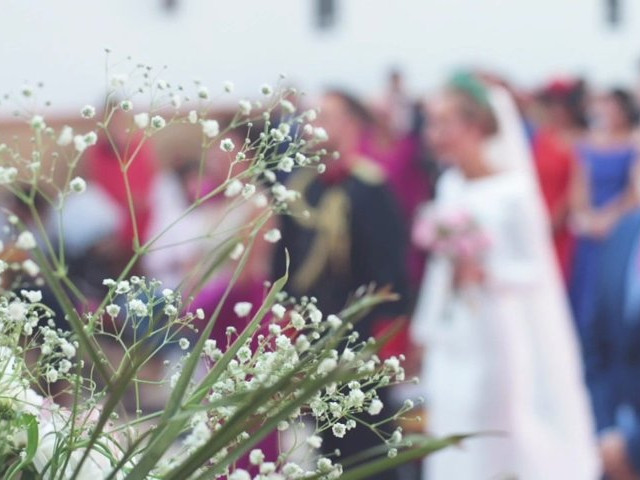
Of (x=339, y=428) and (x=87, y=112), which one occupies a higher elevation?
(x=87, y=112)

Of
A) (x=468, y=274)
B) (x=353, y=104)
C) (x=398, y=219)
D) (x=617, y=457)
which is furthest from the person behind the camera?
(x=353, y=104)

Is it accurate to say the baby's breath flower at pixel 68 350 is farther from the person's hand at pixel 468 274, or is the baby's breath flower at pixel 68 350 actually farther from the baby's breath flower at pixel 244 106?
the person's hand at pixel 468 274

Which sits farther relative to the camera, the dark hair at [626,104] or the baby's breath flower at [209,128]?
the dark hair at [626,104]

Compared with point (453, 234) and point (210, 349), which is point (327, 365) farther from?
point (453, 234)

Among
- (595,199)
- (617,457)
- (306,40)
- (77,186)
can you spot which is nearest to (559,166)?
(595,199)

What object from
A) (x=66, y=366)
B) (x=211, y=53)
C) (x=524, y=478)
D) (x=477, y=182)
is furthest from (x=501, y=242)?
(x=66, y=366)

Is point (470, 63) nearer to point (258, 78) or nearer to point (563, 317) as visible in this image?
point (258, 78)

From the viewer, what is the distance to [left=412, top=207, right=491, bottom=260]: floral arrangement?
201 inches

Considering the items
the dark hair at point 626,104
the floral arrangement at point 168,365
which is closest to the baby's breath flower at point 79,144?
the floral arrangement at point 168,365

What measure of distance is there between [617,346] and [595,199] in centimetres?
234

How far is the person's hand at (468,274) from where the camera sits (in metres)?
5.25

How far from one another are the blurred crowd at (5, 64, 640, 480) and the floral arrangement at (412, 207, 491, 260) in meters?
0.12

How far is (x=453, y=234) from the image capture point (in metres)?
5.16

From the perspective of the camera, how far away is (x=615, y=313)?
4.13 m
